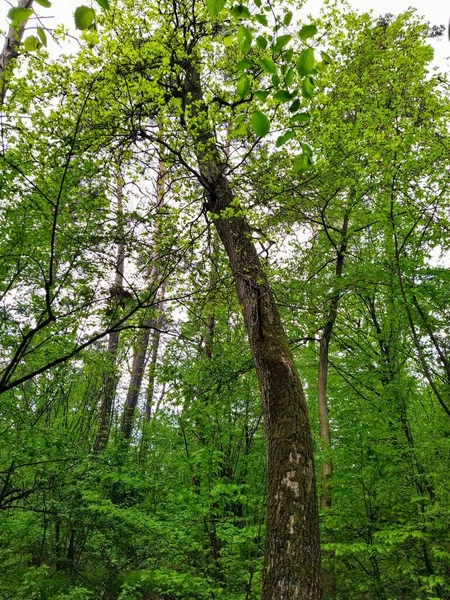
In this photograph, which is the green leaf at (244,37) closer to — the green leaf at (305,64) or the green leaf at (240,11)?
the green leaf at (240,11)

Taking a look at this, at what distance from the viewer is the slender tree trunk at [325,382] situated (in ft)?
19.1

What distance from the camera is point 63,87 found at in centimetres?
399

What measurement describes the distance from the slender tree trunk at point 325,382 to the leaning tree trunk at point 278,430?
6.81 feet

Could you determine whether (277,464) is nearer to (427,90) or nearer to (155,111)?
(155,111)

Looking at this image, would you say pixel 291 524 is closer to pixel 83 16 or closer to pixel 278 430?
pixel 278 430

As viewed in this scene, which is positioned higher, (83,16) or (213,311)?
(213,311)

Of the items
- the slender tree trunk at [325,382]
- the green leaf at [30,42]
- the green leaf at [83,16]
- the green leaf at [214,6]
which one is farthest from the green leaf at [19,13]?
the slender tree trunk at [325,382]

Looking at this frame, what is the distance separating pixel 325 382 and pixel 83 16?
260 inches

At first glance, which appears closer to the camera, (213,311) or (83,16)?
(83,16)

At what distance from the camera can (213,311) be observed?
555cm

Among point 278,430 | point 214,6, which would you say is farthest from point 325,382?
point 214,6

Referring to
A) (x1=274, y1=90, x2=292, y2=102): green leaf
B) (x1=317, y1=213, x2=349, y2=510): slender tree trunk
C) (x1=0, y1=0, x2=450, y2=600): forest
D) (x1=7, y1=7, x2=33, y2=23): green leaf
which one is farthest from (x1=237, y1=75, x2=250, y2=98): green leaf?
(x1=317, y1=213, x2=349, y2=510): slender tree trunk

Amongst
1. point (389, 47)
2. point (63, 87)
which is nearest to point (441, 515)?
point (63, 87)

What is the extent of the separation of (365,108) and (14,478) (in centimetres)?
818
